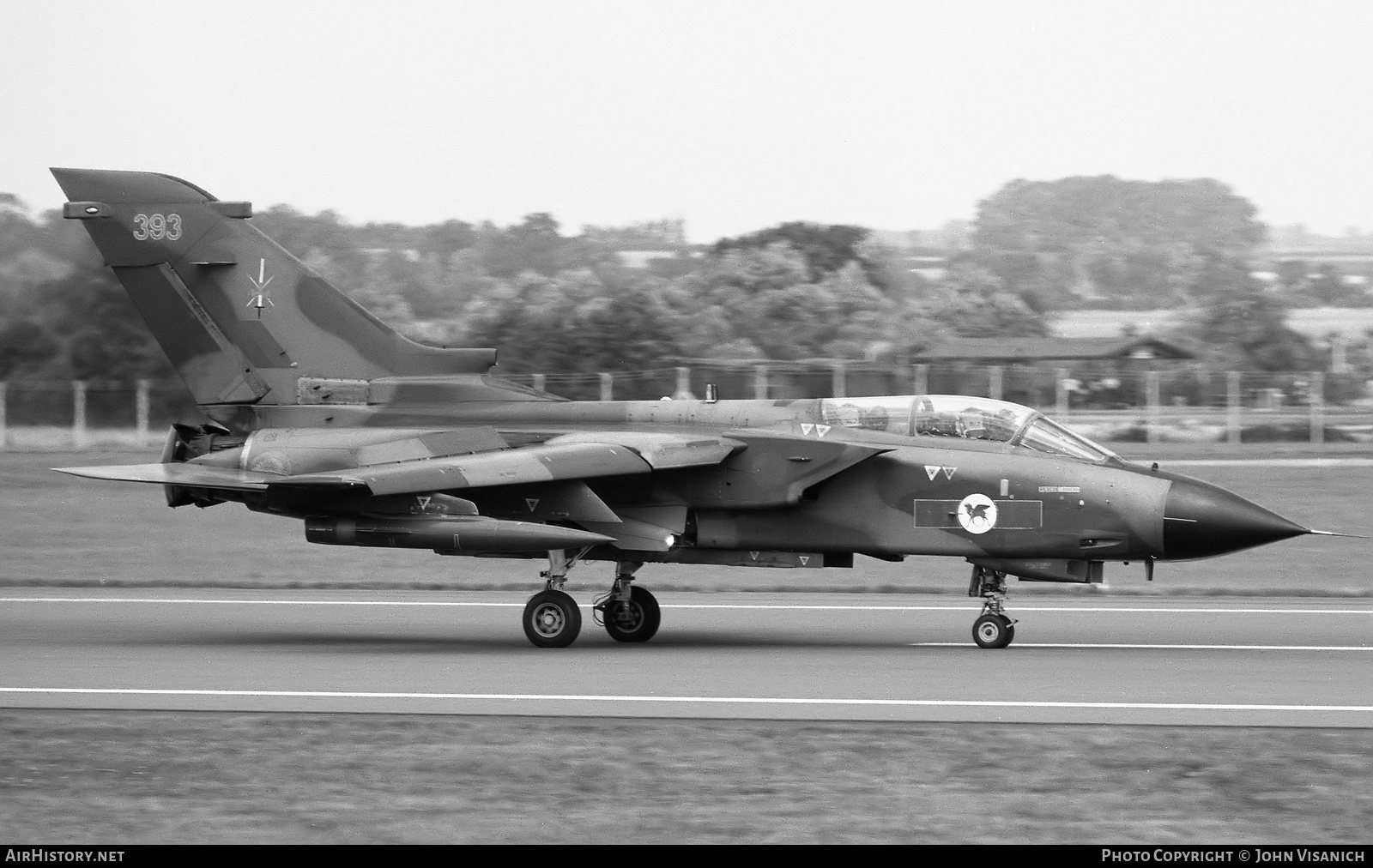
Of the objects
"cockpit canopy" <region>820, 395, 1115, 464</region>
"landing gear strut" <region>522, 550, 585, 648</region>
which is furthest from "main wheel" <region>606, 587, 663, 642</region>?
"cockpit canopy" <region>820, 395, 1115, 464</region>

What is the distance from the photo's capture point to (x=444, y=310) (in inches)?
1716

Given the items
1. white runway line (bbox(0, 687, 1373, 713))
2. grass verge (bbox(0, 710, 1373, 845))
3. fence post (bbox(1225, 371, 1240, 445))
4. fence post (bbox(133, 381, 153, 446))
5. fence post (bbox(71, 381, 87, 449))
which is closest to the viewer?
grass verge (bbox(0, 710, 1373, 845))

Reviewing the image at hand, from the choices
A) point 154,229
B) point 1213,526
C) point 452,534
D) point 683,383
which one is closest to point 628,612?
point 452,534

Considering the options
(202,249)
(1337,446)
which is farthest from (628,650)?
(1337,446)

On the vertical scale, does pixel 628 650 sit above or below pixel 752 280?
below

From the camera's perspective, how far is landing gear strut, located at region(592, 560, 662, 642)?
14.4 metres

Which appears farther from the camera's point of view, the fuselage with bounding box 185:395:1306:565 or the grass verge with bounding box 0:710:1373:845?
the fuselage with bounding box 185:395:1306:565

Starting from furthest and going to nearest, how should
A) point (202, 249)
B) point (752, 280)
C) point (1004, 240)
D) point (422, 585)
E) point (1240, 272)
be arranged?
point (1004, 240), point (1240, 272), point (752, 280), point (422, 585), point (202, 249)

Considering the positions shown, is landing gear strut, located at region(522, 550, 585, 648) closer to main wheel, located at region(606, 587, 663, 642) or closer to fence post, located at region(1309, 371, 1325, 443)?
main wheel, located at region(606, 587, 663, 642)

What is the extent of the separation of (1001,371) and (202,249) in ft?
52.7

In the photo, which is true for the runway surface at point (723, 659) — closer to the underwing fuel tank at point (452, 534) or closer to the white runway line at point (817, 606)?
the white runway line at point (817, 606)

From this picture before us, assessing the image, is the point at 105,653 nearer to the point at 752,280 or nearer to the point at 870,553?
the point at 870,553

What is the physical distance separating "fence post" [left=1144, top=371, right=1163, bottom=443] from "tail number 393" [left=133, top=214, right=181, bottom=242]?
19.4 metres

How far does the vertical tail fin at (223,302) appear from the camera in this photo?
15148 millimetres
